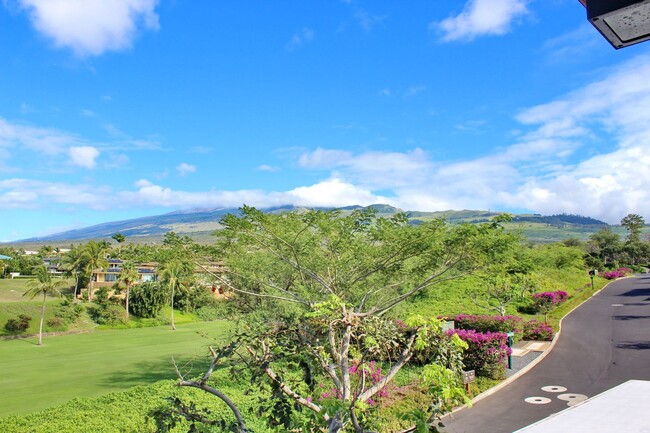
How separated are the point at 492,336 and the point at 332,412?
13711 mm

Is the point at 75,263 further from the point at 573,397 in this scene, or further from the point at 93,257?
the point at 573,397

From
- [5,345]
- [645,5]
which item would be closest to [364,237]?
[645,5]

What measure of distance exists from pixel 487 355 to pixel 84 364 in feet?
76.1

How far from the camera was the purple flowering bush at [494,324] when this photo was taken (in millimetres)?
19125

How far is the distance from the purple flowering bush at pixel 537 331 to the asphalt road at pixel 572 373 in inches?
21.7

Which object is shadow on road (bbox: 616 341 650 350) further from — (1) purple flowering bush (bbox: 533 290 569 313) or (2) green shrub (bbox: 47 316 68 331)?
(2) green shrub (bbox: 47 316 68 331)

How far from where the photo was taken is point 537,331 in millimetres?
20766

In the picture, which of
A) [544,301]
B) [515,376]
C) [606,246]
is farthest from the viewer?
[606,246]

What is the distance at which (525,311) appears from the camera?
29562 mm

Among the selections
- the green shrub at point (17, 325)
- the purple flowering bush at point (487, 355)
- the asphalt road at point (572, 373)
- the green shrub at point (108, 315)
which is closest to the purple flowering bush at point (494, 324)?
the asphalt road at point (572, 373)

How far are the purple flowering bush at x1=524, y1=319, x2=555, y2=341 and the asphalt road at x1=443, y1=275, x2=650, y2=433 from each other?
55 centimetres

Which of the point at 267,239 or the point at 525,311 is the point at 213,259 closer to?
the point at 267,239

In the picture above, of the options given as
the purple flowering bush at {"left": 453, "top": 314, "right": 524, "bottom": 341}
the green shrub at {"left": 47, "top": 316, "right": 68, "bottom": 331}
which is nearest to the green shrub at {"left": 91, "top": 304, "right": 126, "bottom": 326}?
the green shrub at {"left": 47, "top": 316, "right": 68, "bottom": 331}

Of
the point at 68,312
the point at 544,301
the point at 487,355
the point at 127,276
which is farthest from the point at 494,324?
the point at 68,312
